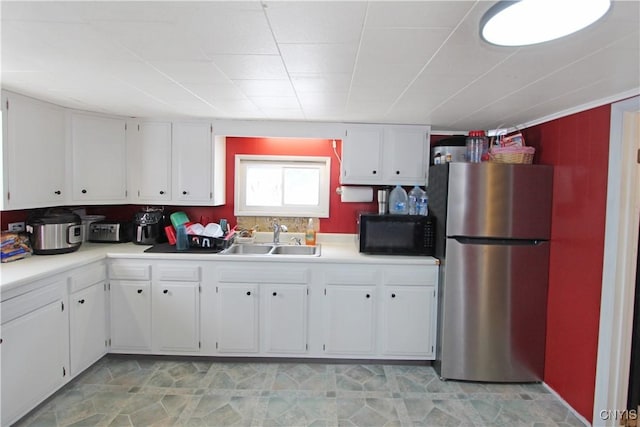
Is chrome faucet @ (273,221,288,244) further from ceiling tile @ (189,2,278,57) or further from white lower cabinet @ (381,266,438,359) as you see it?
ceiling tile @ (189,2,278,57)

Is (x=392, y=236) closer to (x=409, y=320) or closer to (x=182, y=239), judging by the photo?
(x=409, y=320)

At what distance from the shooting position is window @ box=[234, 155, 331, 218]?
10.4 feet

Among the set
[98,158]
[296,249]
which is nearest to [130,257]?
[98,158]

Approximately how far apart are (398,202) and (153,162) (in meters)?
2.27

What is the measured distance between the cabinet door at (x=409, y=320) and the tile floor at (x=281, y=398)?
0.56ft

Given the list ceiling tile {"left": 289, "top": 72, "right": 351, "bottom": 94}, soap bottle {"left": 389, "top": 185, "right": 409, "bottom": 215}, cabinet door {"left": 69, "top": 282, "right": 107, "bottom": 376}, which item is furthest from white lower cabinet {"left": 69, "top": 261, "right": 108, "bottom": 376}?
soap bottle {"left": 389, "top": 185, "right": 409, "bottom": 215}

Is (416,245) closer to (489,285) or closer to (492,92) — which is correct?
(489,285)

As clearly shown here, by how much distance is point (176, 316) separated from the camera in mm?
2549

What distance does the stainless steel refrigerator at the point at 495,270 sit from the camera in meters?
2.29

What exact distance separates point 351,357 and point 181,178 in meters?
2.18

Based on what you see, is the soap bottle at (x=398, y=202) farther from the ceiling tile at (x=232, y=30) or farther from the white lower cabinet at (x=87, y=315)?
the white lower cabinet at (x=87, y=315)

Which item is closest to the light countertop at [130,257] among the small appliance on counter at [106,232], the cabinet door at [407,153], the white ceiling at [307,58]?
the small appliance on counter at [106,232]

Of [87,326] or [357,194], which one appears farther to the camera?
[357,194]

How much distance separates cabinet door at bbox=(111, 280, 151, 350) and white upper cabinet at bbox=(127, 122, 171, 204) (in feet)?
2.64
